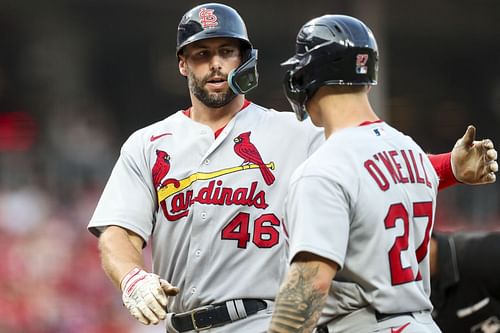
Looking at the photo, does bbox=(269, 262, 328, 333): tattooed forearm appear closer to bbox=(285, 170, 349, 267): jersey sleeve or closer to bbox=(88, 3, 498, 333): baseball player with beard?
bbox=(285, 170, 349, 267): jersey sleeve

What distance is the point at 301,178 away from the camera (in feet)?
10.8

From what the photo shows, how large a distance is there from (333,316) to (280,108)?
11.8 meters

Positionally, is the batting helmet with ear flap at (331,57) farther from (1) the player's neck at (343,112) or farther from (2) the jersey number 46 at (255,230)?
(2) the jersey number 46 at (255,230)

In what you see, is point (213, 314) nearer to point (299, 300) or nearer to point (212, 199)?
point (212, 199)

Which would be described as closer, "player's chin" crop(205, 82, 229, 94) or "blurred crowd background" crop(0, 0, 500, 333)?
"player's chin" crop(205, 82, 229, 94)

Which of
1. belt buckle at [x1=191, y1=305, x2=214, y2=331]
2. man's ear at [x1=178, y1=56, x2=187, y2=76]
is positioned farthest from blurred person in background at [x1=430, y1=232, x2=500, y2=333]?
man's ear at [x1=178, y1=56, x2=187, y2=76]

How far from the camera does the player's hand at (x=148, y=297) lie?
3850 millimetres

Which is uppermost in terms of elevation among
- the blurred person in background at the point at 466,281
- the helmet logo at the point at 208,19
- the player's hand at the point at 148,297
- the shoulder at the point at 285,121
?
the helmet logo at the point at 208,19

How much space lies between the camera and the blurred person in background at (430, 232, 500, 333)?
5.46 metres

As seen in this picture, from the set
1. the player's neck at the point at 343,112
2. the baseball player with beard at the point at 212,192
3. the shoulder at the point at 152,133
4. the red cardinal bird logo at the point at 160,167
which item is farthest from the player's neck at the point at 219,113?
the player's neck at the point at 343,112

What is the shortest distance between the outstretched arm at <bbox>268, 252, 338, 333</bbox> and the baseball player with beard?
41.7 inches

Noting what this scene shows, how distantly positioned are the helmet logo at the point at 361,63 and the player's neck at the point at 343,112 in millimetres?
80

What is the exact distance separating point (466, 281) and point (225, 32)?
1981mm

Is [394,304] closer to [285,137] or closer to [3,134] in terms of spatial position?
[285,137]
